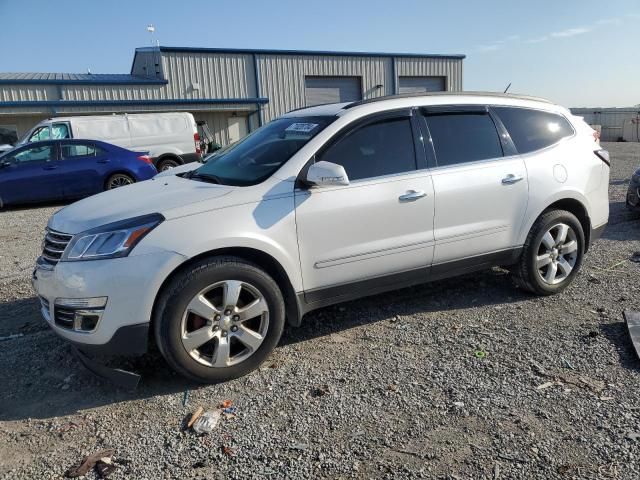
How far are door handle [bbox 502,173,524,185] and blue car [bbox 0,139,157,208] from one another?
9.44m

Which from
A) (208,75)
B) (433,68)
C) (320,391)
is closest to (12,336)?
(320,391)

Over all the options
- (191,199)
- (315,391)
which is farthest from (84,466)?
(191,199)

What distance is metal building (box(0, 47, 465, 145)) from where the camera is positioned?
69.1ft

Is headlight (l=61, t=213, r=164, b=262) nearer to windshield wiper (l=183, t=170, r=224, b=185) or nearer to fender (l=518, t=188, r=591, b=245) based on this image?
windshield wiper (l=183, t=170, r=224, b=185)

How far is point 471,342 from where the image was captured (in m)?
3.91

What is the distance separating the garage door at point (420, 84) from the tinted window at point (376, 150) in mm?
25577

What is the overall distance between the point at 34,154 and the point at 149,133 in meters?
4.77

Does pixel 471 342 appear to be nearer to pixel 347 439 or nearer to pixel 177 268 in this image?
pixel 347 439

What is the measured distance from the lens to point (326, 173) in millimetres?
3412

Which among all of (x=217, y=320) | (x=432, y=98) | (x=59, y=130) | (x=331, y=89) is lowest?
(x=217, y=320)

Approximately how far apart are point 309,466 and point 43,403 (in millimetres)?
1793

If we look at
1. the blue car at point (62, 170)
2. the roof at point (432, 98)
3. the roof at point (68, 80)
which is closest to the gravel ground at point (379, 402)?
the roof at point (432, 98)

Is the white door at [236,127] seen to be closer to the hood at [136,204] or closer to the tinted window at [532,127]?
the tinted window at [532,127]

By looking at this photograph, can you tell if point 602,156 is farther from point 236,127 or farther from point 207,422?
point 236,127
